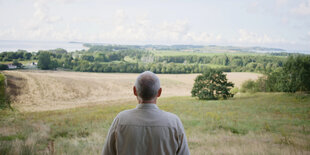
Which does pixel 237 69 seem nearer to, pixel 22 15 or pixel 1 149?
pixel 22 15

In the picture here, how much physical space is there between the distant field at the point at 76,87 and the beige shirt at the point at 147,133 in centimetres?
1370

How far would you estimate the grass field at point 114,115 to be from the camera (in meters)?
4.45

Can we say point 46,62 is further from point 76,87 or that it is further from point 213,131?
point 213,131

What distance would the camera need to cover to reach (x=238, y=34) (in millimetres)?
21219

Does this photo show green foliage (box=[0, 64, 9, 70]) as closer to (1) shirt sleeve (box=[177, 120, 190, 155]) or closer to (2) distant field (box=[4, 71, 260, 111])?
(2) distant field (box=[4, 71, 260, 111])

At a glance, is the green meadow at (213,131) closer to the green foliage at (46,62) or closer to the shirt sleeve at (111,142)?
the shirt sleeve at (111,142)

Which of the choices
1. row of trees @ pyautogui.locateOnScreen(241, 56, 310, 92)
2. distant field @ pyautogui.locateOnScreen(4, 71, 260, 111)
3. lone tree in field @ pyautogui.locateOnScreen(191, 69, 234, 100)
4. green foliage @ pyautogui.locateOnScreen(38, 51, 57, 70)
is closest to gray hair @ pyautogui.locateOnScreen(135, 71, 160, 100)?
row of trees @ pyautogui.locateOnScreen(241, 56, 310, 92)

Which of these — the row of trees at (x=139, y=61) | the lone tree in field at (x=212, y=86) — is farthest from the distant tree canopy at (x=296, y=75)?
the row of trees at (x=139, y=61)

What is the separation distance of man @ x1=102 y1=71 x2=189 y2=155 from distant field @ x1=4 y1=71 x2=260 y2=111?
13688 millimetres

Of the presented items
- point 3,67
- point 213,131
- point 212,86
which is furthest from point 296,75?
point 3,67

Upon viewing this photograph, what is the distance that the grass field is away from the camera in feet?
14.6

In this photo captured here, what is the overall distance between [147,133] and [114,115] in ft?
27.3

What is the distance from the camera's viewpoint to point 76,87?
61.8 feet

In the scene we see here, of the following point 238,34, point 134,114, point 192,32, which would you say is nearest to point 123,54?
point 192,32
